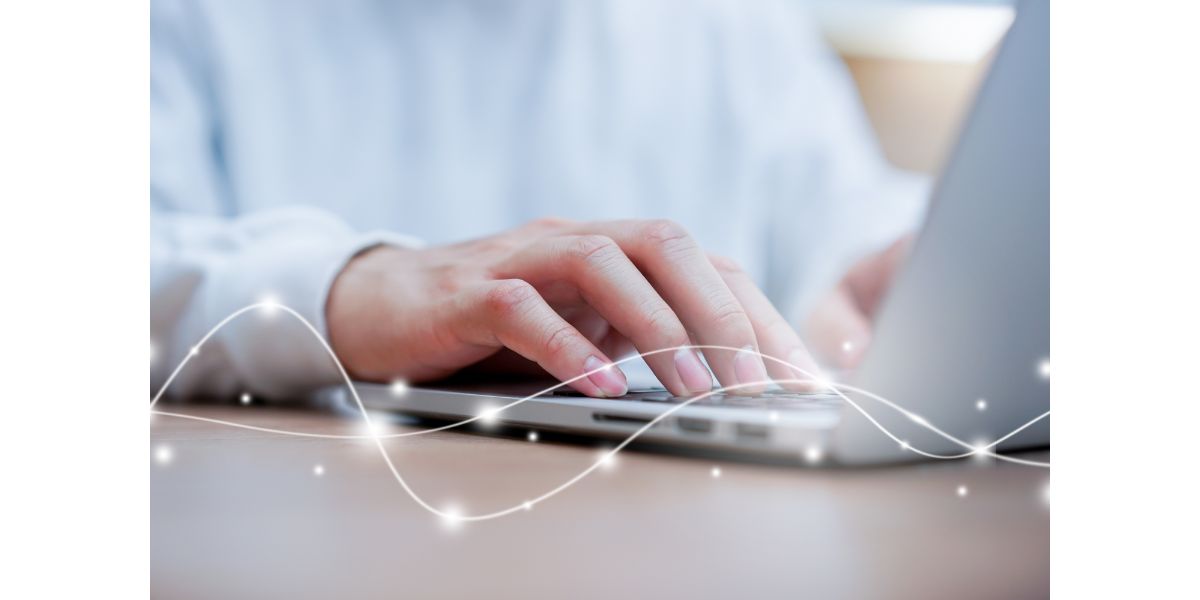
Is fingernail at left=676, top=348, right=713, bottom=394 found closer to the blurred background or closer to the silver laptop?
the silver laptop

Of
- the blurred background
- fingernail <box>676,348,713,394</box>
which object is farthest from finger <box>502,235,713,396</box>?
the blurred background

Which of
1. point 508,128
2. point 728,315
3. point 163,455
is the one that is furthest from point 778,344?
point 508,128

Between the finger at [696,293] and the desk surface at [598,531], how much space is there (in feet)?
0.27

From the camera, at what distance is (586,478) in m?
0.31

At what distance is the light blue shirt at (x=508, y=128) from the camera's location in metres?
0.87

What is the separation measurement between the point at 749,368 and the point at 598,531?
0.57 feet

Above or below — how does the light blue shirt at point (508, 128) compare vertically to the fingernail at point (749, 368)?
above

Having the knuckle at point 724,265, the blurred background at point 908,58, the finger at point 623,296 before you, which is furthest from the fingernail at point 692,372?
the blurred background at point 908,58

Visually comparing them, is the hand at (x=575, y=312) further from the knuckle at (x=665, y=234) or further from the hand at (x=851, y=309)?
the hand at (x=851, y=309)

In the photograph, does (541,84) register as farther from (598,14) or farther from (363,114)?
(363,114)

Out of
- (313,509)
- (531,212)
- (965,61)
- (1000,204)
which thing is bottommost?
(313,509)

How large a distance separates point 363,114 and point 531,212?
0.23 meters

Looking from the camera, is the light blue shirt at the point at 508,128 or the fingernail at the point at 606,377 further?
the light blue shirt at the point at 508,128

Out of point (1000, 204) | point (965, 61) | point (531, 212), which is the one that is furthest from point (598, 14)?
point (965, 61)
